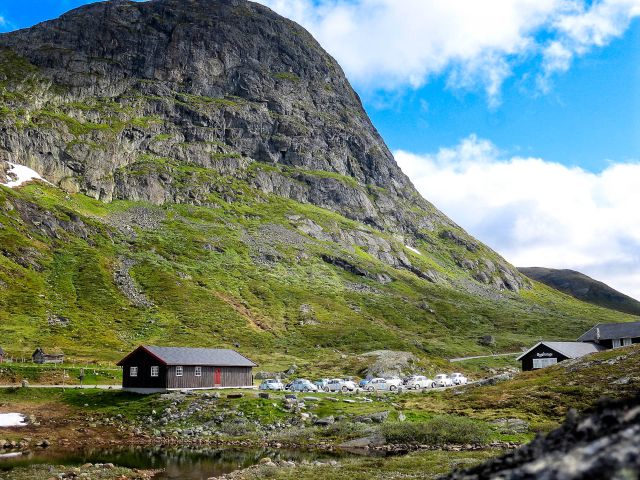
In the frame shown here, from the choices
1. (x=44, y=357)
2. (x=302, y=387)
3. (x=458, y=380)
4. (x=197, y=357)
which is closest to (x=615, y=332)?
(x=458, y=380)

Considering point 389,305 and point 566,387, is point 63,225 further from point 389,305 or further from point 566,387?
point 566,387

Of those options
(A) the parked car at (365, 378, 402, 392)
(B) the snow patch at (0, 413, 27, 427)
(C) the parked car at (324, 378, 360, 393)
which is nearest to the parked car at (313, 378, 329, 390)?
(C) the parked car at (324, 378, 360, 393)

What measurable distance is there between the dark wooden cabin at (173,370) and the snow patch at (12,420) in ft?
49.4

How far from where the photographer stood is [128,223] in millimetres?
190625

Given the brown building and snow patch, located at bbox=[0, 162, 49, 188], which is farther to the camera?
snow patch, located at bbox=[0, 162, 49, 188]

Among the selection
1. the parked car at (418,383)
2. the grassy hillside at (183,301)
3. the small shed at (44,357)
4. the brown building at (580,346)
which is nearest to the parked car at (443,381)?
the parked car at (418,383)

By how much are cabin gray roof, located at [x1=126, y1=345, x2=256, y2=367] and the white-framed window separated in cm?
5015

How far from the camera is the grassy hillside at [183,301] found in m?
114

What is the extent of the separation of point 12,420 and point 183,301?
8662 centimetres

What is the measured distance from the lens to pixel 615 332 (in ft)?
326

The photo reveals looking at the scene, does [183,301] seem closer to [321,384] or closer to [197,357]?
[197,357]

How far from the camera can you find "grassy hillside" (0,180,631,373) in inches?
4498

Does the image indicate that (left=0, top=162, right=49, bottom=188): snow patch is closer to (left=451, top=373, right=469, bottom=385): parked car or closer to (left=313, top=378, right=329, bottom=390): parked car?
(left=313, top=378, right=329, bottom=390): parked car

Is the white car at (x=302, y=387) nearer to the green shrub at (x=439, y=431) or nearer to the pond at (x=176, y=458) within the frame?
the green shrub at (x=439, y=431)
